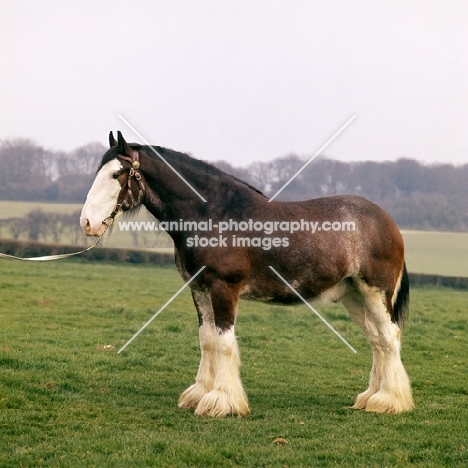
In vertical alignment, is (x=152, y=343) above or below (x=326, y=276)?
below

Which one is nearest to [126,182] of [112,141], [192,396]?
[112,141]

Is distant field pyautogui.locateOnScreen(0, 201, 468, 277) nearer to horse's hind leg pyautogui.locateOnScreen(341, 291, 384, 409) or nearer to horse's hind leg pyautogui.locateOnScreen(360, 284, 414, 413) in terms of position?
horse's hind leg pyautogui.locateOnScreen(341, 291, 384, 409)

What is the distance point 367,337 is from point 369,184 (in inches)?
740

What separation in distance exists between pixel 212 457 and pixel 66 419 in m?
1.97

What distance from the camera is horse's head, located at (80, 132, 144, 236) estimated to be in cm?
670

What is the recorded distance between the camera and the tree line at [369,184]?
81.8 feet

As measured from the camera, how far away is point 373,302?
770cm

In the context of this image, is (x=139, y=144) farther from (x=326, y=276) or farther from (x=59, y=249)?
(x=59, y=249)

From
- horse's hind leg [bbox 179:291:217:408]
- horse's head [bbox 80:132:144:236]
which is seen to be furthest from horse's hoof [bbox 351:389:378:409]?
horse's head [bbox 80:132:144:236]

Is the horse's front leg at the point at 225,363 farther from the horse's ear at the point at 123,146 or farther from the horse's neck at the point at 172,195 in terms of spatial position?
the horse's ear at the point at 123,146

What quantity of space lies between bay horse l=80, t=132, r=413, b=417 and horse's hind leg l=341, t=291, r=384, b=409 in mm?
18

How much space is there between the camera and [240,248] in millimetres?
7176

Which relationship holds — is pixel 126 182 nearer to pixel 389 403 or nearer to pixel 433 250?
pixel 389 403

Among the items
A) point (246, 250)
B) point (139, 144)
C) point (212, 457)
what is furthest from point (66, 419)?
point (139, 144)
